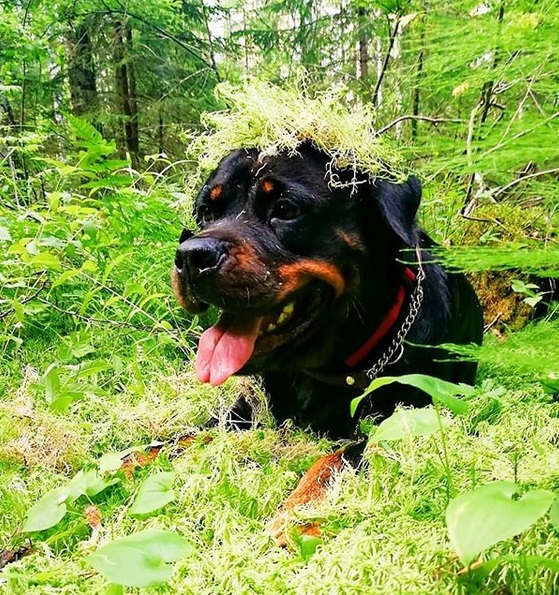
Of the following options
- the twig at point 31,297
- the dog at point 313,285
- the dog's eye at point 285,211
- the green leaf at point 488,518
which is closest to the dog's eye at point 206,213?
the dog at point 313,285

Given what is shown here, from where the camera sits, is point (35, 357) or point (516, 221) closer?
point (35, 357)

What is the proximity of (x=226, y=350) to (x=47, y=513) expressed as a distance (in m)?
1.06

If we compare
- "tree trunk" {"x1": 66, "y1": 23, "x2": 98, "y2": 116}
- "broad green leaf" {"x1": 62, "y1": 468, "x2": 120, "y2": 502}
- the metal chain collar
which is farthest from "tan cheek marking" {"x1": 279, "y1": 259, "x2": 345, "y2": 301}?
"tree trunk" {"x1": 66, "y1": 23, "x2": 98, "y2": 116}

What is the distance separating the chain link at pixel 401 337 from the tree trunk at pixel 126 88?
8221 millimetres

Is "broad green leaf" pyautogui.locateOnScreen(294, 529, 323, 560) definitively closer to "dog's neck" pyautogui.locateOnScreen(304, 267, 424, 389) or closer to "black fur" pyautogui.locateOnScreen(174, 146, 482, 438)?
"black fur" pyautogui.locateOnScreen(174, 146, 482, 438)

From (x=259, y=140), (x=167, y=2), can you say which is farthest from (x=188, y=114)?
(x=259, y=140)

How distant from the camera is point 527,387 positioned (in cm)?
224

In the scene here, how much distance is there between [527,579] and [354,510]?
0.50 meters

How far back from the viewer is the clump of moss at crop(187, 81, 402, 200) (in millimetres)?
2340

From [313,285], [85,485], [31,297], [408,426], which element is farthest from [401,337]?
[31,297]

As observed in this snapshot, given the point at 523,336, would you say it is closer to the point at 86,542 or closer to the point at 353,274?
the point at 353,274

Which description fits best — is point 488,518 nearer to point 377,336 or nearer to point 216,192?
point 377,336

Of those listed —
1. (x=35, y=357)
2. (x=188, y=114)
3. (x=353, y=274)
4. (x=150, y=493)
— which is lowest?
(x=35, y=357)

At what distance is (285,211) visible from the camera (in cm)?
232
